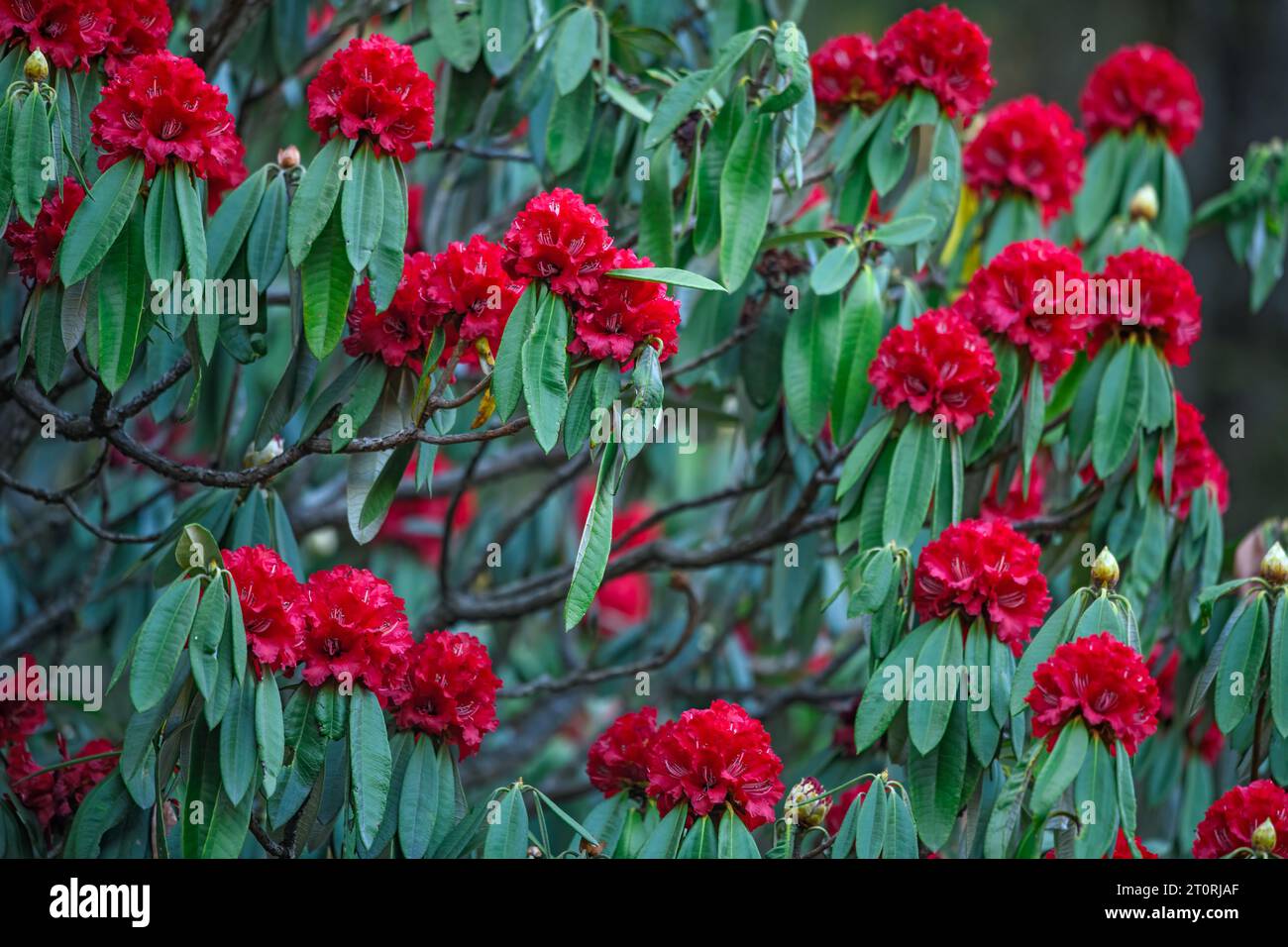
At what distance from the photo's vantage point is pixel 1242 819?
5.44 feet

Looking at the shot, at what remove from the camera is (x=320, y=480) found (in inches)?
121

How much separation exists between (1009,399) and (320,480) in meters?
1.65

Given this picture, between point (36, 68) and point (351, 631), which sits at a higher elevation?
point (36, 68)

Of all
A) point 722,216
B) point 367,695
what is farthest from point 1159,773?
point 367,695

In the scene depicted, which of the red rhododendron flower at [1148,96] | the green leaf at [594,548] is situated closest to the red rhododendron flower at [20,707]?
the green leaf at [594,548]

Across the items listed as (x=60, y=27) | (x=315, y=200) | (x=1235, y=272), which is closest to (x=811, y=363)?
(x=315, y=200)

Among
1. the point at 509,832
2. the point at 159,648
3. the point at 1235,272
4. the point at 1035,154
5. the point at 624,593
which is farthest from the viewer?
the point at 1235,272

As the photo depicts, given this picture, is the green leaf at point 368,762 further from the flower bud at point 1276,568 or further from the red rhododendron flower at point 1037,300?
Result: the flower bud at point 1276,568

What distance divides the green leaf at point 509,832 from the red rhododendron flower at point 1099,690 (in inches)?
23.5

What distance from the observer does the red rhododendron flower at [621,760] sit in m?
1.77

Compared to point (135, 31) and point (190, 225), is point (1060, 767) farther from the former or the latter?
point (135, 31)

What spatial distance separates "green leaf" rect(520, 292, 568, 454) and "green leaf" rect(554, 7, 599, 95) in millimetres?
612

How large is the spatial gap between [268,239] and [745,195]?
0.62 m
